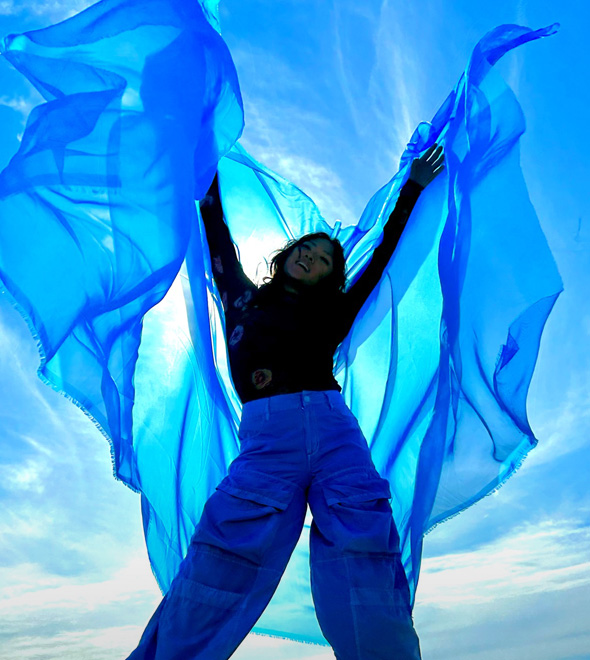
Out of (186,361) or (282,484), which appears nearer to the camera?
(282,484)

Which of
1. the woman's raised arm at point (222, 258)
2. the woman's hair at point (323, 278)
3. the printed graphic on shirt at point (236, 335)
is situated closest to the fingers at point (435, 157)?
the woman's hair at point (323, 278)

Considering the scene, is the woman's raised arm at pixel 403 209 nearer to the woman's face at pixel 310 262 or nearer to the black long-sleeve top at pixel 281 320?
the black long-sleeve top at pixel 281 320

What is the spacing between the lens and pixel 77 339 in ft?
7.11

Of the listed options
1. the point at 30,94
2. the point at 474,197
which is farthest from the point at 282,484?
the point at 30,94

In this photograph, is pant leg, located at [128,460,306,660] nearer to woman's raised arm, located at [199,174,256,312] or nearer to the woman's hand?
woman's raised arm, located at [199,174,256,312]

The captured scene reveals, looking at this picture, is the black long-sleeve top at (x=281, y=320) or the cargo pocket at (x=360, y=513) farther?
the black long-sleeve top at (x=281, y=320)

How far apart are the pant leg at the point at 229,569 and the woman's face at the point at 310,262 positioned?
0.76 m

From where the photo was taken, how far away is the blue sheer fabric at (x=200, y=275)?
216cm

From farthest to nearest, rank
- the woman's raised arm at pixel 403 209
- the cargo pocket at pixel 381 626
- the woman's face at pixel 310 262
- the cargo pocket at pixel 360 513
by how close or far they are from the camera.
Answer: the woman's raised arm at pixel 403 209 → the woman's face at pixel 310 262 → the cargo pocket at pixel 360 513 → the cargo pocket at pixel 381 626

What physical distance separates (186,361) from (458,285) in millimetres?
1063

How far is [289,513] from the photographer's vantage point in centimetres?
205

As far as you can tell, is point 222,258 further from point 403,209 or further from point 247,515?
point 247,515

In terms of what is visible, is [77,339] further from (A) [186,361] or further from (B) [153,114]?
(B) [153,114]

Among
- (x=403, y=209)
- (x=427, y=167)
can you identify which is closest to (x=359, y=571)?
(x=403, y=209)
